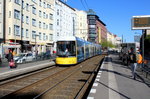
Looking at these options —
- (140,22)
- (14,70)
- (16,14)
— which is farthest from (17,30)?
(140,22)

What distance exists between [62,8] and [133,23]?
168 feet

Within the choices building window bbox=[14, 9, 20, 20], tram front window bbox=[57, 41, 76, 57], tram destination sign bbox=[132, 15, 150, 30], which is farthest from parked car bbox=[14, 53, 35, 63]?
tram destination sign bbox=[132, 15, 150, 30]

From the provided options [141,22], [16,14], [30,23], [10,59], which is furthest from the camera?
[30,23]

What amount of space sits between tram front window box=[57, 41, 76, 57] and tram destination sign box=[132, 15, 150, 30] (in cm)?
643

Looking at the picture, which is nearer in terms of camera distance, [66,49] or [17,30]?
[66,49]

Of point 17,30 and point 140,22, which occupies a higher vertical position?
point 17,30

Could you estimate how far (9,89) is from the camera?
982cm

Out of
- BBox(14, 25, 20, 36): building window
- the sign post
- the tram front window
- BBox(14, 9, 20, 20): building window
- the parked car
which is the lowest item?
the parked car

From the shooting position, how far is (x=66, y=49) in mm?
20109

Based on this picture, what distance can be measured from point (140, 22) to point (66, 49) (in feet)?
24.4

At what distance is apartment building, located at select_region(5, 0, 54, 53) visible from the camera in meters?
38.2

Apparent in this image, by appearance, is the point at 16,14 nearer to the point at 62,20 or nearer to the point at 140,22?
the point at 62,20

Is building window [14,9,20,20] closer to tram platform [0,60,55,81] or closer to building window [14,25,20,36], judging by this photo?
building window [14,25,20,36]

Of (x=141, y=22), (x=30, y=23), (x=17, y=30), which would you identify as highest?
(x=30, y=23)
